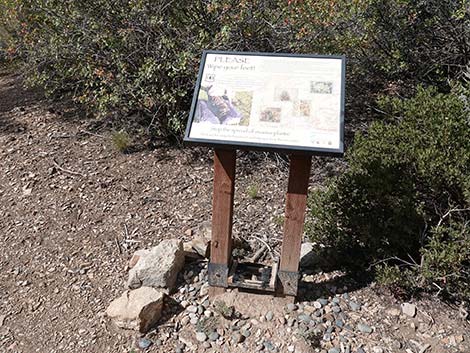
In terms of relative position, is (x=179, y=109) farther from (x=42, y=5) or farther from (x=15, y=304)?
(x=15, y=304)

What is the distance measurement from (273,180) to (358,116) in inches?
67.0

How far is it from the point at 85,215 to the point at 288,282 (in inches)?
78.9

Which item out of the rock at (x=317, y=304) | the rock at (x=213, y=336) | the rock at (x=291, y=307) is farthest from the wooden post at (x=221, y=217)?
the rock at (x=317, y=304)

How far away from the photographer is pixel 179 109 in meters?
4.77

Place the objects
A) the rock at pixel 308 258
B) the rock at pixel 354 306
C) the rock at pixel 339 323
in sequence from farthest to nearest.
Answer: the rock at pixel 308 258 → the rock at pixel 354 306 → the rock at pixel 339 323

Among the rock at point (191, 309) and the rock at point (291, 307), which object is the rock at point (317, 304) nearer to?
the rock at point (291, 307)

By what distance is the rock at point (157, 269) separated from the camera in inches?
120

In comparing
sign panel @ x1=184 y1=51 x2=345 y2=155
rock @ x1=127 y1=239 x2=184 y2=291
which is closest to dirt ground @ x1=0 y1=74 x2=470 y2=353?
rock @ x1=127 y1=239 x2=184 y2=291

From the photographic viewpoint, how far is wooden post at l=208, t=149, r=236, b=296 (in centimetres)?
259

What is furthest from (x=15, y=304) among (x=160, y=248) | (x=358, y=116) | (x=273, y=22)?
(x=358, y=116)

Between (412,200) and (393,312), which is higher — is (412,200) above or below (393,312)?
above

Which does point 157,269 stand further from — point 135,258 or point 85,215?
point 85,215

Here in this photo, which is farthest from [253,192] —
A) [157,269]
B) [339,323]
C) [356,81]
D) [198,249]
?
[356,81]

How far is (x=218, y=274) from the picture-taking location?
293 centimetres
